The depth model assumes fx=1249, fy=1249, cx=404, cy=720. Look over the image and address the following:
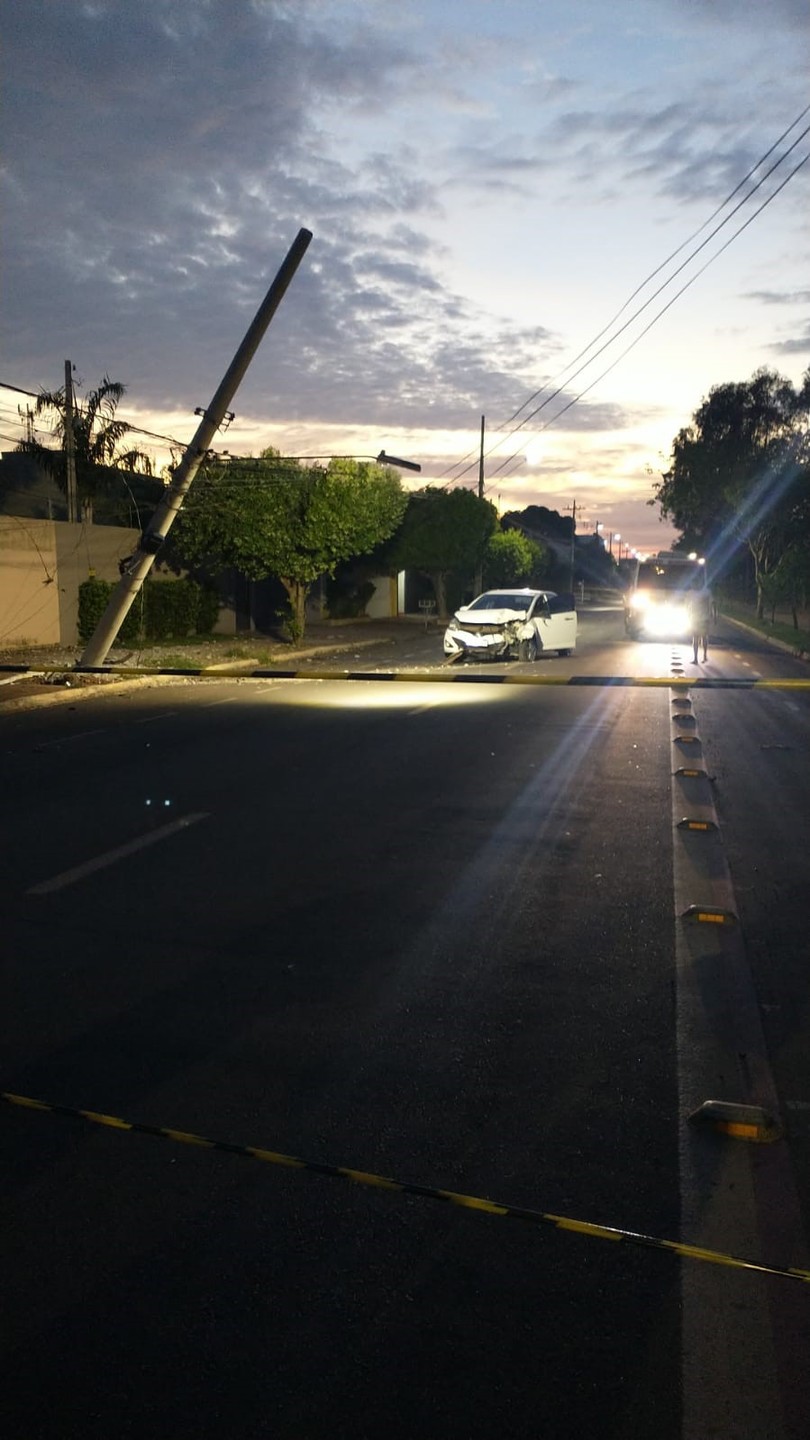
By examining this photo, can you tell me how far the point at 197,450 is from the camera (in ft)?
69.3

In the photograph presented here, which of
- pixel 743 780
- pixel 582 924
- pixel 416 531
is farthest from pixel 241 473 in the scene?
pixel 582 924

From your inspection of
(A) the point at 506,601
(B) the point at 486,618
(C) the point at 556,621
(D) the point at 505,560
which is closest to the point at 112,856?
(B) the point at 486,618

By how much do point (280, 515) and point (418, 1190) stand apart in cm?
2964

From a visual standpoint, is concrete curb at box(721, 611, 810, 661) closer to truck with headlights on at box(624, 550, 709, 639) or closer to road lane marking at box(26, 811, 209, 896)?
truck with headlights on at box(624, 550, 709, 639)

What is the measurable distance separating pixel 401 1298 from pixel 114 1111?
1.56 metres

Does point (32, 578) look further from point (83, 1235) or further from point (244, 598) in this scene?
point (83, 1235)

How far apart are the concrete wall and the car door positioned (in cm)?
1111

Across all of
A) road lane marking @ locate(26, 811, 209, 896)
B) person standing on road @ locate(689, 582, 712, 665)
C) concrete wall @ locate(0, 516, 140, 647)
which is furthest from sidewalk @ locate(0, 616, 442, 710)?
person standing on road @ locate(689, 582, 712, 665)

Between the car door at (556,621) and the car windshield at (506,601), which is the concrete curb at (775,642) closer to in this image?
the car door at (556,621)

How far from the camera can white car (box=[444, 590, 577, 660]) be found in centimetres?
2767

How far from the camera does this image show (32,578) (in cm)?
2834

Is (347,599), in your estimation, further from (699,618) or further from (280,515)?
(699,618)

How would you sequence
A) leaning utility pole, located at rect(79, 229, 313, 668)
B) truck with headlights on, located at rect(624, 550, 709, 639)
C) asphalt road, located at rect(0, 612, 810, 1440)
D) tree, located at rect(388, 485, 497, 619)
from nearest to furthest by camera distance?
asphalt road, located at rect(0, 612, 810, 1440), leaning utility pole, located at rect(79, 229, 313, 668), truck with headlights on, located at rect(624, 550, 709, 639), tree, located at rect(388, 485, 497, 619)

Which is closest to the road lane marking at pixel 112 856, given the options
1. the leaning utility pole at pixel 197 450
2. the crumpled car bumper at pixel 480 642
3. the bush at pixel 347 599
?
the leaning utility pole at pixel 197 450
